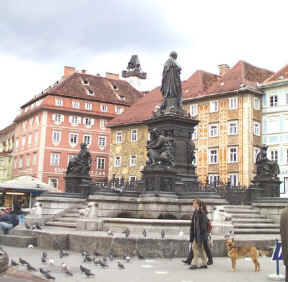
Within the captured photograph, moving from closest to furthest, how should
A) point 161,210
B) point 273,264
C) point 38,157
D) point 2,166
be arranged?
point 273,264, point 161,210, point 38,157, point 2,166

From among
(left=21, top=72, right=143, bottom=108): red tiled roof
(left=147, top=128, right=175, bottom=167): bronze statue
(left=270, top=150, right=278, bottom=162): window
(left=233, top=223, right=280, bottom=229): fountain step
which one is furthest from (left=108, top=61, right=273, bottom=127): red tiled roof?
(left=233, top=223, right=280, bottom=229): fountain step

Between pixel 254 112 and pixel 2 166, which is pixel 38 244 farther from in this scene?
pixel 2 166

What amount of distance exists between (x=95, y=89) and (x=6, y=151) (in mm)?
18782

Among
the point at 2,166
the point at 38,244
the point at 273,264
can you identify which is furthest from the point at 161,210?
the point at 2,166

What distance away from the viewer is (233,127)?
46.3 m

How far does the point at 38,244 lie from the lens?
14.0 meters

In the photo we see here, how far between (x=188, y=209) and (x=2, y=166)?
55.1 metres

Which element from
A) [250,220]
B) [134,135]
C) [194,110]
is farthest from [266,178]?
[134,135]

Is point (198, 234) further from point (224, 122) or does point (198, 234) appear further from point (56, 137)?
point (56, 137)

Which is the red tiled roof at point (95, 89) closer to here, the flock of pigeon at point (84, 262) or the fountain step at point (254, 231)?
the fountain step at point (254, 231)

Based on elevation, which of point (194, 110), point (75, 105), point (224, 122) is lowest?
point (224, 122)

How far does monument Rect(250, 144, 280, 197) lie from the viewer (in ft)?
73.1

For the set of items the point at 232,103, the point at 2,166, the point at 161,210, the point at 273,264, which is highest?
the point at 232,103

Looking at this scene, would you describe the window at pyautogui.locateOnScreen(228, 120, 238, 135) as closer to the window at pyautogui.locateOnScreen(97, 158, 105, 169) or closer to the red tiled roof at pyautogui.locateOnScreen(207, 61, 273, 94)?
the red tiled roof at pyautogui.locateOnScreen(207, 61, 273, 94)
